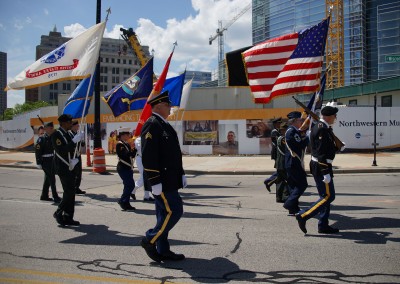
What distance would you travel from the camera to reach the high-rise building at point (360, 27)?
2347 inches

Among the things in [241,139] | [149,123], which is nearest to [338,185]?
[149,123]

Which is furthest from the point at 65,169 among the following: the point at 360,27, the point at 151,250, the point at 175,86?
the point at 360,27

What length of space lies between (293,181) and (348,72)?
233 feet

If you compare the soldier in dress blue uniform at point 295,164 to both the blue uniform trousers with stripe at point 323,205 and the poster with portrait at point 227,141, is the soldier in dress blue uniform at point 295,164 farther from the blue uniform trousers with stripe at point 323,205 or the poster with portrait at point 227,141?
the poster with portrait at point 227,141

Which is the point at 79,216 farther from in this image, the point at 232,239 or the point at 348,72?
the point at 348,72

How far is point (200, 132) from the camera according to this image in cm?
2670

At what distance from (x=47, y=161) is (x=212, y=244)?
552cm

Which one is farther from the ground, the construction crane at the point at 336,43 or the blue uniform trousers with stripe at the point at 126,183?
the construction crane at the point at 336,43

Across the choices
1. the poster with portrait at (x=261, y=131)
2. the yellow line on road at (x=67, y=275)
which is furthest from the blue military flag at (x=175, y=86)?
the poster with portrait at (x=261, y=131)

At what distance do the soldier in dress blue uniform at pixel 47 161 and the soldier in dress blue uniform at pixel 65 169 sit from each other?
8.26 feet

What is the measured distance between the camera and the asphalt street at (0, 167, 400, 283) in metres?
4.22

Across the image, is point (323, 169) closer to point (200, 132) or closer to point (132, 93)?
point (132, 93)

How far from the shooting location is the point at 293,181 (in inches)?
264

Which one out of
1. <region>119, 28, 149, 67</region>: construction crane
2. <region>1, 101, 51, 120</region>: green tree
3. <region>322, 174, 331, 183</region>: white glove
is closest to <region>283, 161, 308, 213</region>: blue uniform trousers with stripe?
<region>322, 174, 331, 183</region>: white glove
